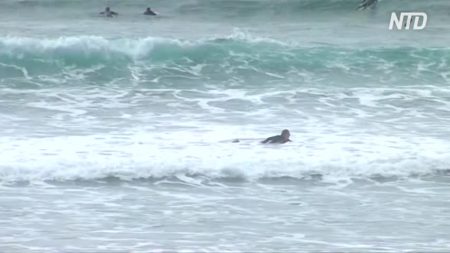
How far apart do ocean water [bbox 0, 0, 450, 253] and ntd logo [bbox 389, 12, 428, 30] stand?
21 cm

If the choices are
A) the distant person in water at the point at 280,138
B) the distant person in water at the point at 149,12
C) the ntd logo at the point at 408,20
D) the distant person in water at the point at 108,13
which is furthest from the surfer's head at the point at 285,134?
the distant person in water at the point at 149,12

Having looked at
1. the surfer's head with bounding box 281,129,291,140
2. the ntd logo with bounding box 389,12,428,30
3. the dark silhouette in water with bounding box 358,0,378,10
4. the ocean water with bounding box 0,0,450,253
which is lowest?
the ocean water with bounding box 0,0,450,253

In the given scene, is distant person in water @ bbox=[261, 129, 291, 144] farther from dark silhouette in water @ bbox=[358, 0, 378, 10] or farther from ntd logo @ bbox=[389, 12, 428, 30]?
dark silhouette in water @ bbox=[358, 0, 378, 10]

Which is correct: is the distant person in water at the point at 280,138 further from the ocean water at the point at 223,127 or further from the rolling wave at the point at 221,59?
the rolling wave at the point at 221,59

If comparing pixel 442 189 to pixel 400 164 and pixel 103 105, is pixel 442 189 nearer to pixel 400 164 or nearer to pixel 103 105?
pixel 400 164

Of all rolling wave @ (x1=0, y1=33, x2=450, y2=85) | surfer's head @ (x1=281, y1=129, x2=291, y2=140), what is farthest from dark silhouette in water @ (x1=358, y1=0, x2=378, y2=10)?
surfer's head @ (x1=281, y1=129, x2=291, y2=140)

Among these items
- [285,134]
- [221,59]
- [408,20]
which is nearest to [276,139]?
[285,134]

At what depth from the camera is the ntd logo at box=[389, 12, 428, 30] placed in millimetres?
23188

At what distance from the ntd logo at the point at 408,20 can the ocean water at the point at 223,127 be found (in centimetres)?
21

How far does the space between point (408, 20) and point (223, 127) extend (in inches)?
390

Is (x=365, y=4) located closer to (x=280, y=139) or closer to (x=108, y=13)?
(x=108, y=13)

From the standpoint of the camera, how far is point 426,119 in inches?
621

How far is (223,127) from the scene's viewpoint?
49.9 ft

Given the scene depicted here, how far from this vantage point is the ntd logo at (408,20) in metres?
23.2
